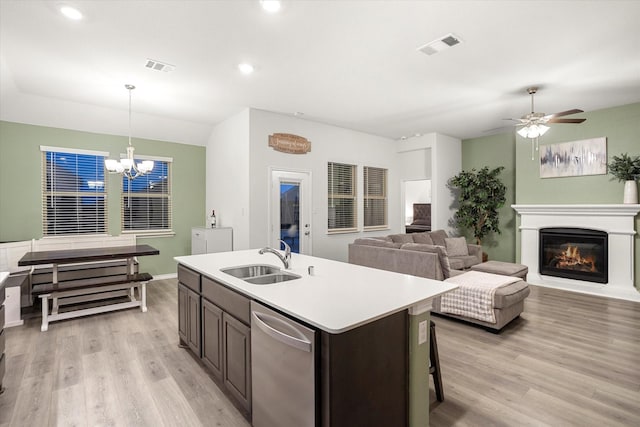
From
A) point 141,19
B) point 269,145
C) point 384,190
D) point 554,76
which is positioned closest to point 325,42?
point 141,19

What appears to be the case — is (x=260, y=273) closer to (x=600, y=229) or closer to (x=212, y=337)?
(x=212, y=337)

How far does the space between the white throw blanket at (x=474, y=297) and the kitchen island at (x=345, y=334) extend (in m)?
1.66

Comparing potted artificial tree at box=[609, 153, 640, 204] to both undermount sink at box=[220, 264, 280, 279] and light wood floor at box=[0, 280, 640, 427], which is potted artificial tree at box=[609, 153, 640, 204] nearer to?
light wood floor at box=[0, 280, 640, 427]

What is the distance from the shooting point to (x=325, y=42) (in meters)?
3.12

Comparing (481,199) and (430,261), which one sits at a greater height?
(481,199)

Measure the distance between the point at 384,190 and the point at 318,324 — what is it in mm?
6333

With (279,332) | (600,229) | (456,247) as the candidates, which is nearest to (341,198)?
(456,247)

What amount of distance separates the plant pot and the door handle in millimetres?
5958

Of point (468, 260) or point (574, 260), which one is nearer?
point (574, 260)

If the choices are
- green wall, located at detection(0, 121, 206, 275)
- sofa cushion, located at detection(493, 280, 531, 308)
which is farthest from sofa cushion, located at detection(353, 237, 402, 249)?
green wall, located at detection(0, 121, 206, 275)

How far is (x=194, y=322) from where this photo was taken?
277cm

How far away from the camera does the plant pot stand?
486cm

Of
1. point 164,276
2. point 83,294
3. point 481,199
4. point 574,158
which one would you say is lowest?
point 164,276

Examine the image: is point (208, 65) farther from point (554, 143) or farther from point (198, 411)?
point (554, 143)
